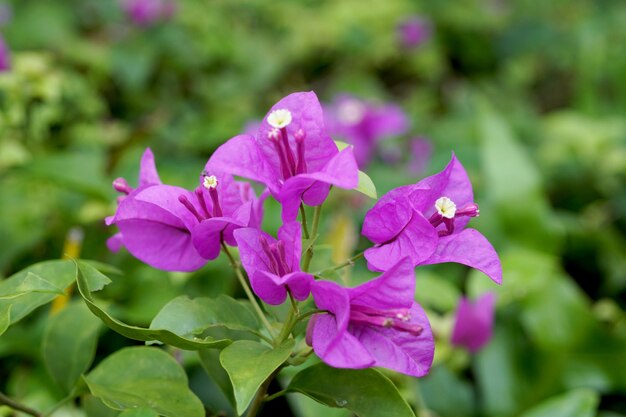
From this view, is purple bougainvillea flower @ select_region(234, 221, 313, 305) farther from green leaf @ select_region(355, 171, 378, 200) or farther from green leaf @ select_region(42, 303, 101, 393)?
green leaf @ select_region(42, 303, 101, 393)

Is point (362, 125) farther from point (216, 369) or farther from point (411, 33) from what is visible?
point (216, 369)

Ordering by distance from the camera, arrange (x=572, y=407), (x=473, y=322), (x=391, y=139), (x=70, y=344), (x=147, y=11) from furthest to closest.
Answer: (x=391, y=139)
(x=147, y=11)
(x=473, y=322)
(x=572, y=407)
(x=70, y=344)

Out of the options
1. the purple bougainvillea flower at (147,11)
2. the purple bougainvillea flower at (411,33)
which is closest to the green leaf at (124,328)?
the purple bougainvillea flower at (147,11)

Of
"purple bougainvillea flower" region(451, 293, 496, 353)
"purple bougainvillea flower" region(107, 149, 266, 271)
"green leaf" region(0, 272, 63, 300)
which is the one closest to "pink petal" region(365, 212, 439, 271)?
"purple bougainvillea flower" region(107, 149, 266, 271)

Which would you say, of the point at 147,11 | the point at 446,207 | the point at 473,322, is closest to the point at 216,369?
the point at 446,207

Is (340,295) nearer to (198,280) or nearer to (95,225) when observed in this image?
(198,280)

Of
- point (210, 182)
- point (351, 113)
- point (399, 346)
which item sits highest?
point (210, 182)

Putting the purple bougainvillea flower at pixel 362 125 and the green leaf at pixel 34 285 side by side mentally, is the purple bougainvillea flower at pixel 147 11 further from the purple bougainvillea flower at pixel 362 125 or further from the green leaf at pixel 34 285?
the green leaf at pixel 34 285
